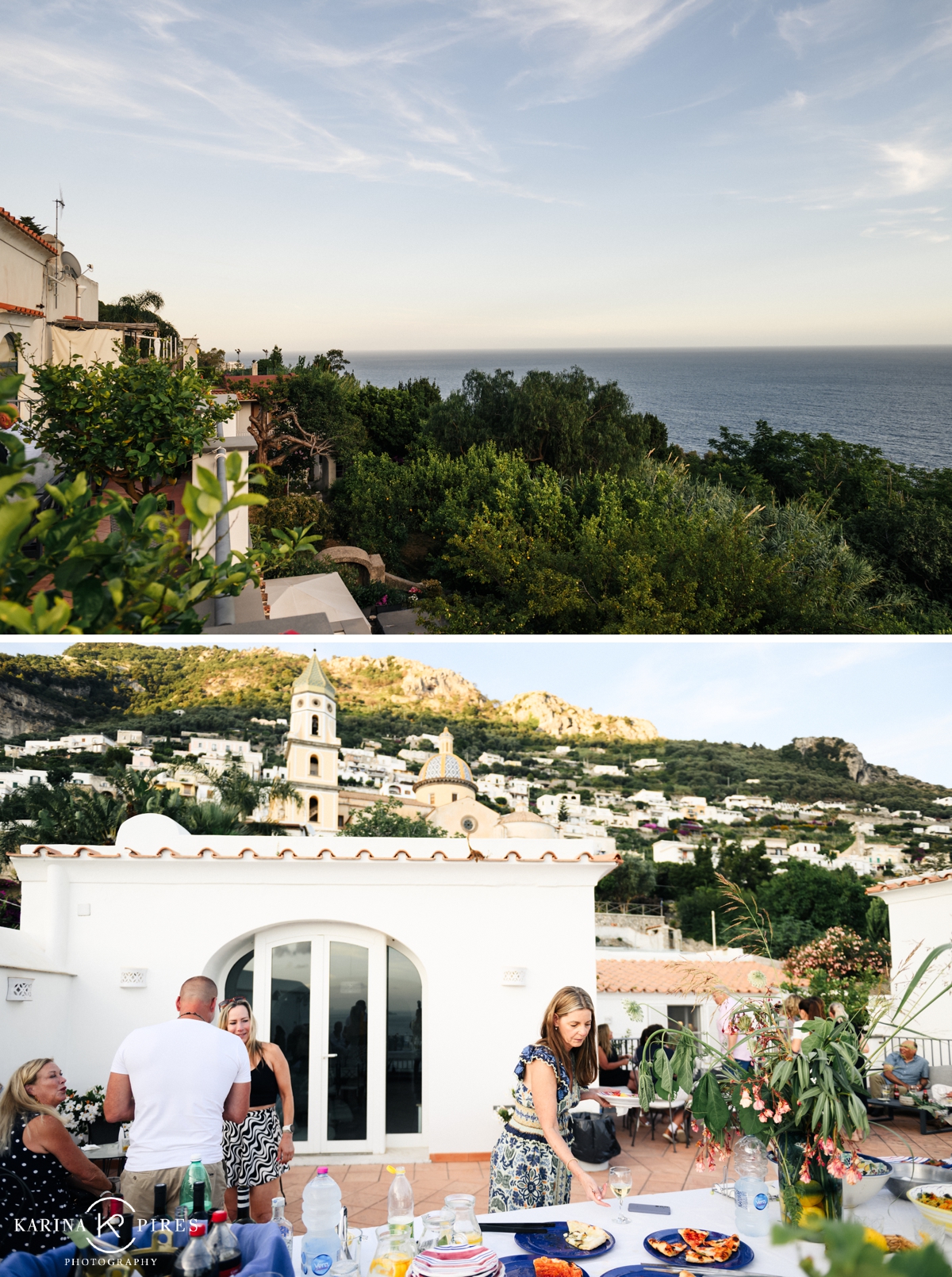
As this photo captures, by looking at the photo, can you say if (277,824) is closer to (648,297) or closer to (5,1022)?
(5,1022)

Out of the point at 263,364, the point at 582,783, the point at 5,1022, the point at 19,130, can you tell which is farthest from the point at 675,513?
the point at 19,130

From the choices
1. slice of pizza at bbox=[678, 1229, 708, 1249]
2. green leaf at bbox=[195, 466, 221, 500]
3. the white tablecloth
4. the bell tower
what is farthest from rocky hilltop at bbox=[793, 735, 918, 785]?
green leaf at bbox=[195, 466, 221, 500]

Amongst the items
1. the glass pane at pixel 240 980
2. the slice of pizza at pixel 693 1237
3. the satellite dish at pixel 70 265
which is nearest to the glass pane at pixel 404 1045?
the glass pane at pixel 240 980

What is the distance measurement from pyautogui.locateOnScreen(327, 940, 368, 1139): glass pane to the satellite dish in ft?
78.3

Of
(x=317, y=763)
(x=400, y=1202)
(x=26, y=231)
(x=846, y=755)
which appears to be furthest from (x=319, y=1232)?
(x=26, y=231)

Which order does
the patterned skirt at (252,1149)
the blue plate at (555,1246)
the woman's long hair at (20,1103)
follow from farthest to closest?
the patterned skirt at (252,1149) < the woman's long hair at (20,1103) < the blue plate at (555,1246)

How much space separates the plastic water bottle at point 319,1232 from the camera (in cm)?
217

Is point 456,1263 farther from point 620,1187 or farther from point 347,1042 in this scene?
point 347,1042

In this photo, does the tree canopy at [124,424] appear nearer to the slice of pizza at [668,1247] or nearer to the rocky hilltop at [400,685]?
the rocky hilltop at [400,685]

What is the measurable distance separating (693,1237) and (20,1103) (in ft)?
6.30

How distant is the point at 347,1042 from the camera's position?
19.2 feet

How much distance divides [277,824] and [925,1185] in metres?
5.01

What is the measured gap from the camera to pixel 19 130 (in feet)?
115

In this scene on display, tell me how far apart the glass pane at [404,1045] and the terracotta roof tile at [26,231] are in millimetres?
19204
